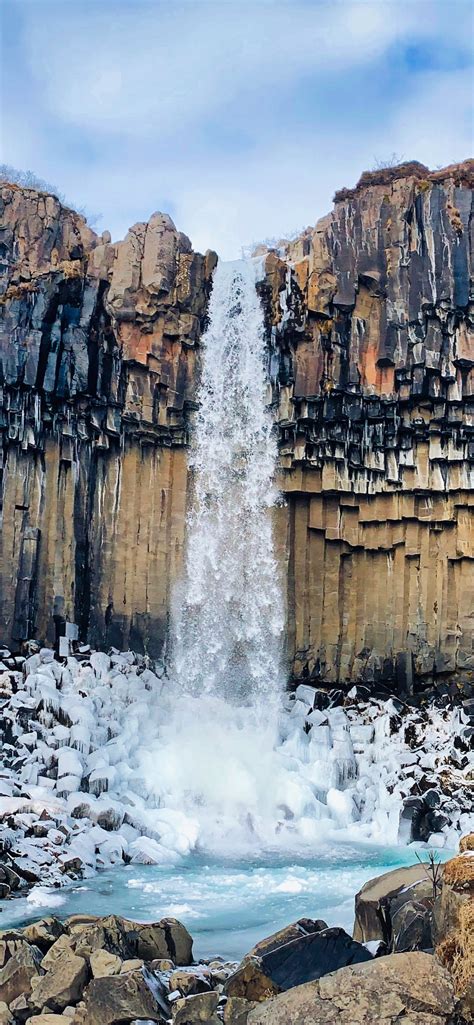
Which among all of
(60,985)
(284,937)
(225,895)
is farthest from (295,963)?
(225,895)

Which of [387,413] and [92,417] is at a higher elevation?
[387,413]

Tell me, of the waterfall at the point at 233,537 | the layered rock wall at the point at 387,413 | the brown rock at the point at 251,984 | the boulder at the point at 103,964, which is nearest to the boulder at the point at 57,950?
the boulder at the point at 103,964

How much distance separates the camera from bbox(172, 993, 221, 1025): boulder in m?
7.74

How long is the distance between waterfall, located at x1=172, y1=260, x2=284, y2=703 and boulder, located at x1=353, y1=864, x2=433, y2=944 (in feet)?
43.0

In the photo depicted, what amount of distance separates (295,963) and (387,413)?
15758 millimetres

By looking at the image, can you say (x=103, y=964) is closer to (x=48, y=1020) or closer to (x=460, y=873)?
(x=48, y=1020)

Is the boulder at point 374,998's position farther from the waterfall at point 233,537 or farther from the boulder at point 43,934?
the waterfall at point 233,537

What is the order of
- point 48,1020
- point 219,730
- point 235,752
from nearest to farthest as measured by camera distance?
point 48,1020, point 235,752, point 219,730

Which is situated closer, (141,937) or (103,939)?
(103,939)

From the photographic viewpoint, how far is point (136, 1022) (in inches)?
304

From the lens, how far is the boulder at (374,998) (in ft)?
23.4

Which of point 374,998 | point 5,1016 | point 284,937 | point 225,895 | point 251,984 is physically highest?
point 374,998

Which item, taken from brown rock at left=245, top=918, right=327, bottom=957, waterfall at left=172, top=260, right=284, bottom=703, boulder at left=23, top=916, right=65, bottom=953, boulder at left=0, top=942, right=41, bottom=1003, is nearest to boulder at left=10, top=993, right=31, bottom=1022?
boulder at left=0, top=942, right=41, bottom=1003

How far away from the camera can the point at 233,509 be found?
2386cm
